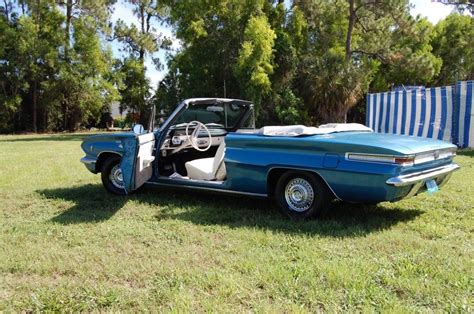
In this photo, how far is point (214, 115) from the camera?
263 inches

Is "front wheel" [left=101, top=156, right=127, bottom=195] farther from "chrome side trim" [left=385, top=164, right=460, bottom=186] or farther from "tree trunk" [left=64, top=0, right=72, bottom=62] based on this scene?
"tree trunk" [left=64, top=0, right=72, bottom=62]

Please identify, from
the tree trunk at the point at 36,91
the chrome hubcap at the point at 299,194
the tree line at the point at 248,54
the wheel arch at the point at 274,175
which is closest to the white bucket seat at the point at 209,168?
the wheel arch at the point at 274,175

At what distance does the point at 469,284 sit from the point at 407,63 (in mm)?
21891

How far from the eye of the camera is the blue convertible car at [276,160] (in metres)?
4.36

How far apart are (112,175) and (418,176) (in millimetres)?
4180

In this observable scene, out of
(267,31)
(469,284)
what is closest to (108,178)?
(469,284)

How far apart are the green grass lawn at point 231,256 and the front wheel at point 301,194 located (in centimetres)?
18

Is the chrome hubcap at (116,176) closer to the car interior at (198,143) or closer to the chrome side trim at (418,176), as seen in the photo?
the car interior at (198,143)

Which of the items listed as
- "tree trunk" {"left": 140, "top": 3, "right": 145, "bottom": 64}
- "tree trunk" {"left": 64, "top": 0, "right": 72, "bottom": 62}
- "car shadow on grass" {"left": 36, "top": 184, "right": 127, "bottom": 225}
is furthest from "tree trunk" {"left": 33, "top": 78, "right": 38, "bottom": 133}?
"car shadow on grass" {"left": 36, "top": 184, "right": 127, "bottom": 225}

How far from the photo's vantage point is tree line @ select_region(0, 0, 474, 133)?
867 inches

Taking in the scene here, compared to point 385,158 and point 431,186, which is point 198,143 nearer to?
point 385,158

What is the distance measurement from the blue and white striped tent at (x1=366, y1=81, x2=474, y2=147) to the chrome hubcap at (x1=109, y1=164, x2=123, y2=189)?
1087cm

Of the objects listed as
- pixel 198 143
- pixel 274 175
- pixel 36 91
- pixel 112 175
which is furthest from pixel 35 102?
pixel 274 175

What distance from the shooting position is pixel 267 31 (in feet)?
70.1
